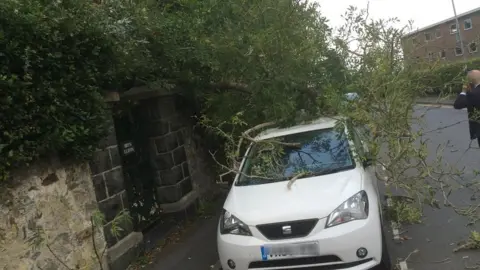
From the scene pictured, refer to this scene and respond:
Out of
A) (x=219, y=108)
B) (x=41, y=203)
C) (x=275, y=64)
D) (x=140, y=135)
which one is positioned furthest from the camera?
(x=140, y=135)

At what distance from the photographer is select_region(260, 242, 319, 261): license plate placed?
453 centimetres

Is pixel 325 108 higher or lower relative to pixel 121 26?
lower

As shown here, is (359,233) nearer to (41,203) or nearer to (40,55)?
(41,203)

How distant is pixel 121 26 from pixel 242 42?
174 centimetres

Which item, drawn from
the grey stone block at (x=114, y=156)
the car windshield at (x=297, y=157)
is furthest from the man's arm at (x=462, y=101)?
the grey stone block at (x=114, y=156)

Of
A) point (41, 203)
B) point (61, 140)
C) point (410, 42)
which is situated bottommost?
point (41, 203)

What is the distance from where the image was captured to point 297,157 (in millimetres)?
5840

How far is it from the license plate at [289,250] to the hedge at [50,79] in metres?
2.33

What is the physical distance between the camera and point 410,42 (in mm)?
6660

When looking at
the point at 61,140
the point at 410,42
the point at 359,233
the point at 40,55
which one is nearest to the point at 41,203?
the point at 61,140

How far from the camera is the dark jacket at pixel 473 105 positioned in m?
7.08

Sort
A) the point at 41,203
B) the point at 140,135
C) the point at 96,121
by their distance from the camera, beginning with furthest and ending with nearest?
1. the point at 140,135
2. the point at 96,121
3. the point at 41,203

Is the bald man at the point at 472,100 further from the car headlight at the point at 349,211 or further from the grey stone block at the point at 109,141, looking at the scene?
the grey stone block at the point at 109,141

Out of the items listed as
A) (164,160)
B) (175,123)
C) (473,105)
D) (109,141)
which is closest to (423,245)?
(473,105)
